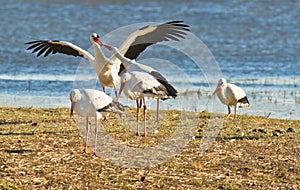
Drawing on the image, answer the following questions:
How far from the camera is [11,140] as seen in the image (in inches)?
386

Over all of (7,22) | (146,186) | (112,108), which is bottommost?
(146,186)

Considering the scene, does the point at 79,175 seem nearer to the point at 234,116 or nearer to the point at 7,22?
the point at 234,116

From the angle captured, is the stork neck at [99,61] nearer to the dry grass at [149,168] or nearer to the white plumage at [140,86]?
the dry grass at [149,168]

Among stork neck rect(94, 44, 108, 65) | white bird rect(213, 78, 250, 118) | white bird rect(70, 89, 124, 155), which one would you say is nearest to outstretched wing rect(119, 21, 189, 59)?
stork neck rect(94, 44, 108, 65)

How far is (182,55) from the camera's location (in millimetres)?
19969

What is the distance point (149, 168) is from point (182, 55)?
11261mm

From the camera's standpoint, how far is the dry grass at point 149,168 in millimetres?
8318

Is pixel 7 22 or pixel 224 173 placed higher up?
pixel 7 22

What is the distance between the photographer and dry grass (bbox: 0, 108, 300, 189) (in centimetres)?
832

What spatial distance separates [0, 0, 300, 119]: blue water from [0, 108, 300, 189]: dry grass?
2.95 metres

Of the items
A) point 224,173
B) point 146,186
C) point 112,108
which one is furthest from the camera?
point 112,108

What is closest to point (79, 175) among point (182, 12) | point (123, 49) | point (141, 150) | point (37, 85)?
point (141, 150)

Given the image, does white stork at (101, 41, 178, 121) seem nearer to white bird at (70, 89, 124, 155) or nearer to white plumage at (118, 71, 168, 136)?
white plumage at (118, 71, 168, 136)

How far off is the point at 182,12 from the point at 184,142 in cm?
1818
